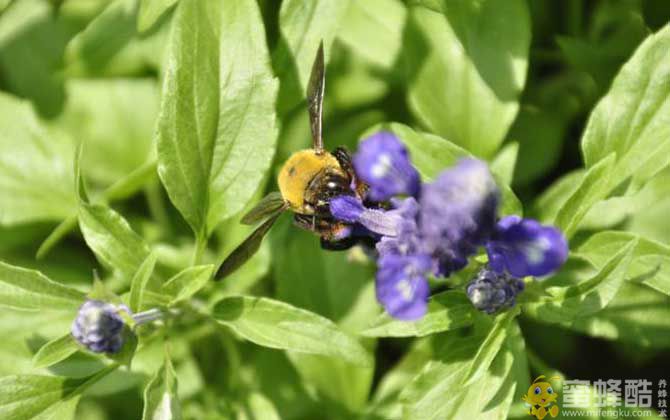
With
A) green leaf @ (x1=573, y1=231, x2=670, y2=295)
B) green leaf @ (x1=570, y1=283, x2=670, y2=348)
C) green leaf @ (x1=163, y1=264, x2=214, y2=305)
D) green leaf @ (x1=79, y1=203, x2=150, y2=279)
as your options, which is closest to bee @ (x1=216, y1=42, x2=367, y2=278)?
green leaf @ (x1=163, y1=264, x2=214, y2=305)

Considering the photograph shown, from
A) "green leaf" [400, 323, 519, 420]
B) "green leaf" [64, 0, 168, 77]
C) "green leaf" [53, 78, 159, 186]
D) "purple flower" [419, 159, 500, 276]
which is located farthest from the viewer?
"green leaf" [53, 78, 159, 186]

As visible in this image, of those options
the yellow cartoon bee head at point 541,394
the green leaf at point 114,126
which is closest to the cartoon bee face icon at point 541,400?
the yellow cartoon bee head at point 541,394

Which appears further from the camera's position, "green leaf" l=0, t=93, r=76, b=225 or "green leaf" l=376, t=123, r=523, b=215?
"green leaf" l=0, t=93, r=76, b=225

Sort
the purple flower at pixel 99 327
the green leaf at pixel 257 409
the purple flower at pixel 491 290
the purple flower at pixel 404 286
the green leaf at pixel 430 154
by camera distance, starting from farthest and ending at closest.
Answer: the green leaf at pixel 257 409, the green leaf at pixel 430 154, the purple flower at pixel 99 327, the purple flower at pixel 491 290, the purple flower at pixel 404 286

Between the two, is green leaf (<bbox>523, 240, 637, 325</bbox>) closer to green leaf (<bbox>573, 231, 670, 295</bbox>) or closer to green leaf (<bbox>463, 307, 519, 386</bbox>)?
green leaf (<bbox>463, 307, 519, 386</bbox>)

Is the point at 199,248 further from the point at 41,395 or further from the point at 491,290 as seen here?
the point at 491,290

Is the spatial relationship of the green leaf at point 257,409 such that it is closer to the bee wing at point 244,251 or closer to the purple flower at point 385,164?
the bee wing at point 244,251
